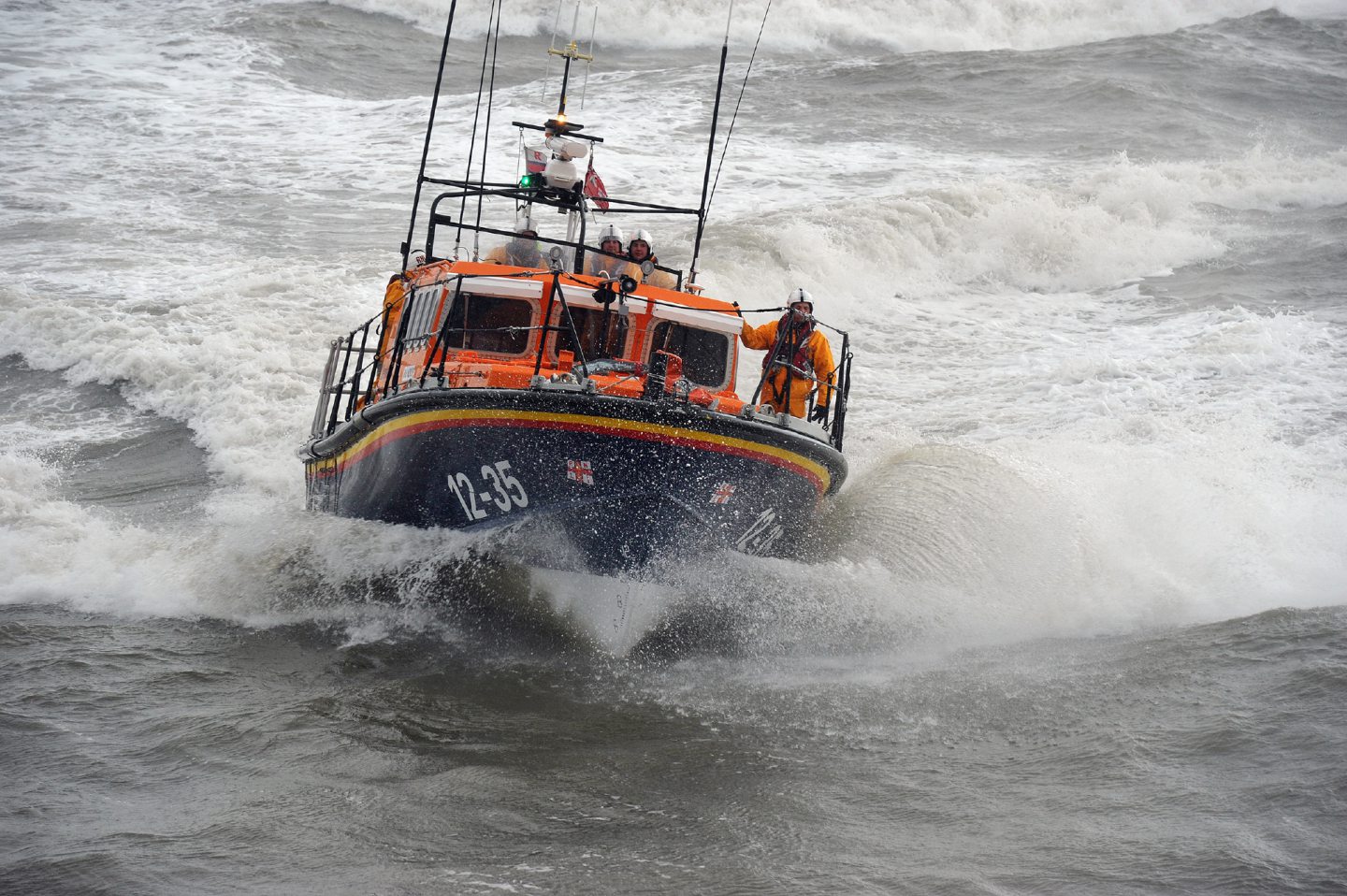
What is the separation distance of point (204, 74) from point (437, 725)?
74.0 feet

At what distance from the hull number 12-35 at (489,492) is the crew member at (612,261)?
2.15 meters

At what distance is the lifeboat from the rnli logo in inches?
0.5

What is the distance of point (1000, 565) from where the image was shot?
23.9 ft

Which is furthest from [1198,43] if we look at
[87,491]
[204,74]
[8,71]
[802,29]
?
[87,491]

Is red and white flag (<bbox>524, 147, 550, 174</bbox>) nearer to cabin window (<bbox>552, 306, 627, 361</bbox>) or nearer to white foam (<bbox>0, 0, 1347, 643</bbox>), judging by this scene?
cabin window (<bbox>552, 306, 627, 361</bbox>)

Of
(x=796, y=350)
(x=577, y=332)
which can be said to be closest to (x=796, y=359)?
(x=796, y=350)

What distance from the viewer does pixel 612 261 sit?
8.18m

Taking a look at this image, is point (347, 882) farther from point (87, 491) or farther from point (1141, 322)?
point (1141, 322)

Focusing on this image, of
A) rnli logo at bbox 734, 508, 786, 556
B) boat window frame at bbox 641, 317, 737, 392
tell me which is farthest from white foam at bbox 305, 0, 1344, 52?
rnli logo at bbox 734, 508, 786, 556

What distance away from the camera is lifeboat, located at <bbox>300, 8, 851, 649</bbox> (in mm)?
6117

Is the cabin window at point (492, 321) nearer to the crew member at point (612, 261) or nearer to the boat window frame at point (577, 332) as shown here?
the boat window frame at point (577, 332)

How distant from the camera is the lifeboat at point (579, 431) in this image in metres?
6.12

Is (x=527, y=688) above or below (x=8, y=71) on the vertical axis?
below

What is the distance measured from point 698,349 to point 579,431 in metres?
1.78
